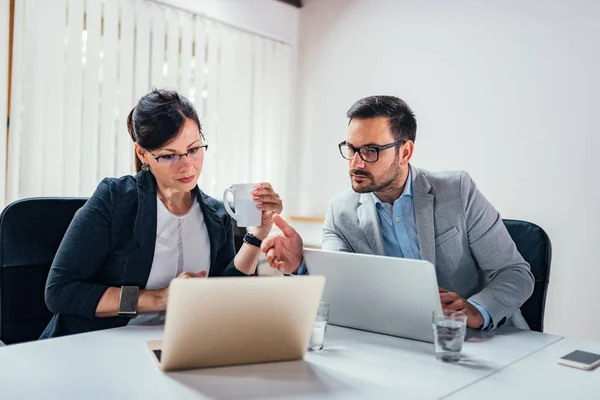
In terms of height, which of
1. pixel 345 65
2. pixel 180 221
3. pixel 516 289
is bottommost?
pixel 516 289

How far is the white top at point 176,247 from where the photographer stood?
1.66 metres

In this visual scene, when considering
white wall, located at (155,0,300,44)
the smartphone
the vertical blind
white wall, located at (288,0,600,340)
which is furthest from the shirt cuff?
white wall, located at (155,0,300,44)

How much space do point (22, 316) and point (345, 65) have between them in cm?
264

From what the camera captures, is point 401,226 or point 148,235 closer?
point 148,235

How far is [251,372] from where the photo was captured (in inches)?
42.1

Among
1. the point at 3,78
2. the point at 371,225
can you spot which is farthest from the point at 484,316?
the point at 3,78

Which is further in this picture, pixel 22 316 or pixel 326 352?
pixel 22 316

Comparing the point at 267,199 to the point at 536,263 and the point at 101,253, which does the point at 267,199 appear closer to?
the point at 101,253

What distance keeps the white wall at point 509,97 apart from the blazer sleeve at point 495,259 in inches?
49.8

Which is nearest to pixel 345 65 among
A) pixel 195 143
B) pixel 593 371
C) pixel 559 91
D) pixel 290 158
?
pixel 290 158

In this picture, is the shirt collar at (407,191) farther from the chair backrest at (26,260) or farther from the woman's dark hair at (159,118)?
the chair backrest at (26,260)

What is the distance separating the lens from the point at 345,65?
12.3ft

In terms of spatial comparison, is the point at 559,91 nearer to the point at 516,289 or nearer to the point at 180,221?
the point at 516,289

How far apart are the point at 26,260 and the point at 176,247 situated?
1.35ft
